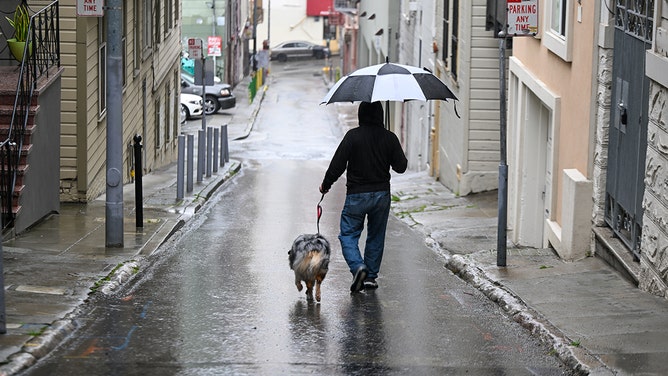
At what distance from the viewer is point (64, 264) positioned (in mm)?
11523

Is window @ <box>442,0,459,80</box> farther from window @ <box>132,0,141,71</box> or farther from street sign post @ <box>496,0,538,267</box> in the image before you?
street sign post @ <box>496,0,538,267</box>

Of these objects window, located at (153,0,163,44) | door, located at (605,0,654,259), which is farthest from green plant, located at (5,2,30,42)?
window, located at (153,0,163,44)

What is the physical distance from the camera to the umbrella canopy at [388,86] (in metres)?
10.9

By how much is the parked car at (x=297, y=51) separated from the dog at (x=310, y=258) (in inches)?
2882

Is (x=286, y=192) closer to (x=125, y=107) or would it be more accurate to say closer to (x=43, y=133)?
(x=125, y=107)

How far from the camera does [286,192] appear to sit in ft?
77.9

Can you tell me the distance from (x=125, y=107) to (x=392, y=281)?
11.2m

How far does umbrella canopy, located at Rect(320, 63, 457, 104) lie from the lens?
10891mm

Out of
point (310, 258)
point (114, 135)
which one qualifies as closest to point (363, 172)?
point (310, 258)

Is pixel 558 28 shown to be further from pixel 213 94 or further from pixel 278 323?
pixel 213 94

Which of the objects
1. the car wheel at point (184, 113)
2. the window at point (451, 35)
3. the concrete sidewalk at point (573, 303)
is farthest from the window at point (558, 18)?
the car wheel at point (184, 113)

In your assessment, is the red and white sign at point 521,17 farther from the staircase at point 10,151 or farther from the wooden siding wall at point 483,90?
the wooden siding wall at point 483,90

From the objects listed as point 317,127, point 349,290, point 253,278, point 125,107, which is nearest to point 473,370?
point 349,290

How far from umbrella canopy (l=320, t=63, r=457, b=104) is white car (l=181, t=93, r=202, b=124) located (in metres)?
32.4
